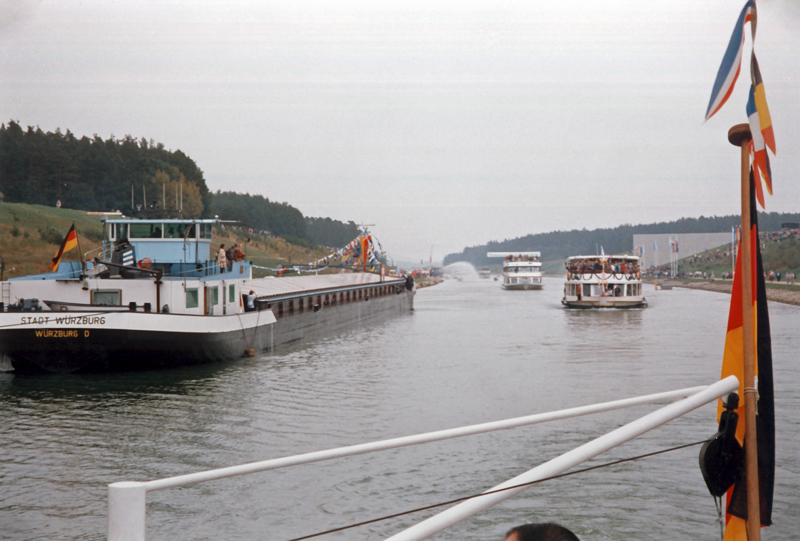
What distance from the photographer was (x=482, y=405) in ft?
62.1

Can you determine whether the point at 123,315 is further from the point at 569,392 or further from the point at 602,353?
the point at 602,353

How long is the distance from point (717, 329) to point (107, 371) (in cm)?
3607

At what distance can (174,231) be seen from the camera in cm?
2703

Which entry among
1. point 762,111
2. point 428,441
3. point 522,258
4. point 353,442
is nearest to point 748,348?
point 762,111

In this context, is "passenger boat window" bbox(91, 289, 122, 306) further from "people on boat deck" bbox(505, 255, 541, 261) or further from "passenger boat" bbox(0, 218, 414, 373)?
"people on boat deck" bbox(505, 255, 541, 261)

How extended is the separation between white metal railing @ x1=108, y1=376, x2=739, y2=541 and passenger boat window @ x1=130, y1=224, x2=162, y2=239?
2474 cm

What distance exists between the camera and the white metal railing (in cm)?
329

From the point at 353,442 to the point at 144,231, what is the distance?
16.5 m

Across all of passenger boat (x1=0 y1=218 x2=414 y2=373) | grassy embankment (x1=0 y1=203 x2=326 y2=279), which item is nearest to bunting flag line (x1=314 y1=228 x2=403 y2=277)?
grassy embankment (x1=0 y1=203 x2=326 y2=279)

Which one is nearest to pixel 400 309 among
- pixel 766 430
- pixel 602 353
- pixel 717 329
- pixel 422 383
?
pixel 717 329

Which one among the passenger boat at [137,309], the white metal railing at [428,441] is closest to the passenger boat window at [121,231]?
the passenger boat at [137,309]

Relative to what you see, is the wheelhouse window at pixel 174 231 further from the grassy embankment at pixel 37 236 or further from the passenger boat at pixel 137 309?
the grassy embankment at pixel 37 236

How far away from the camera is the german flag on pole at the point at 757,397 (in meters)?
5.13

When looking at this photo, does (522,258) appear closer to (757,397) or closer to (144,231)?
(144,231)
